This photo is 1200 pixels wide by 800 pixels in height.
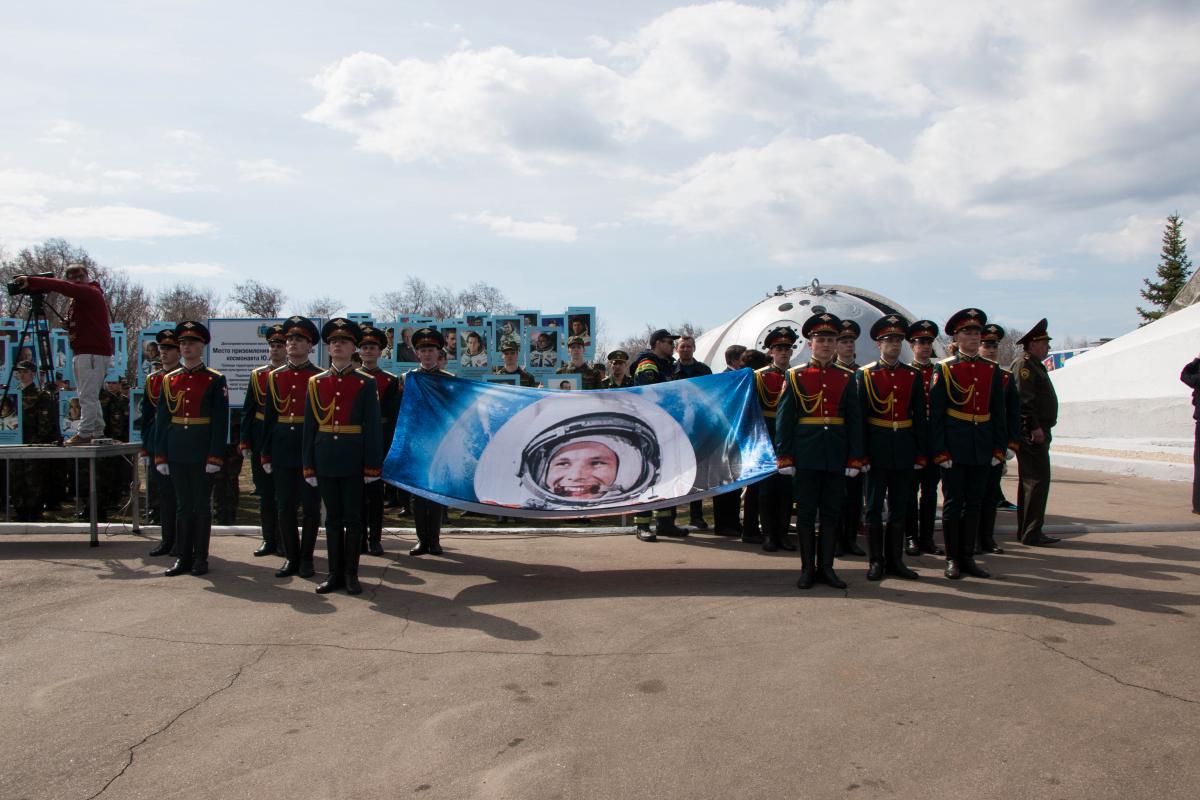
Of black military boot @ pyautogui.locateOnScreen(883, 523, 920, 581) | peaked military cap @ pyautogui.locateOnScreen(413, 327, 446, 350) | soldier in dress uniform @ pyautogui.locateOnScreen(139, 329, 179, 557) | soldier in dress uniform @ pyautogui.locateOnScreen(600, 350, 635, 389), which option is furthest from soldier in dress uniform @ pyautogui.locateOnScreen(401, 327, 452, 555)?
black military boot @ pyautogui.locateOnScreen(883, 523, 920, 581)

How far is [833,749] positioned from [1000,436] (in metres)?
4.46

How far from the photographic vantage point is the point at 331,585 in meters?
7.01

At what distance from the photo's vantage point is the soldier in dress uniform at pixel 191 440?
7695 millimetres

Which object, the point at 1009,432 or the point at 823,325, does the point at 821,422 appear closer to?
the point at 823,325

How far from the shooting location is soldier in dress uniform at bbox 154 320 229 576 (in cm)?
770

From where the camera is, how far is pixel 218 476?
10.3m

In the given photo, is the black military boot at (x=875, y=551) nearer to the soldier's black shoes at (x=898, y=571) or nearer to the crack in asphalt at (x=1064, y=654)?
the soldier's black shoes at (x=898, y=571)

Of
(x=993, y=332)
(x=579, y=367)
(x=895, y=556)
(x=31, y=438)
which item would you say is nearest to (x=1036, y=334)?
(x=993, y=332)

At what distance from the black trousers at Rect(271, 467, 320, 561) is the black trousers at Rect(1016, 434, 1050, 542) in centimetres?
680

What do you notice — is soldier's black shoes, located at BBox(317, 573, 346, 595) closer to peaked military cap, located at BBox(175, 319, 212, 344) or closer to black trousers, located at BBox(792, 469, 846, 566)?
peaked military cap, located at BBox(175, 319, 212, 344)

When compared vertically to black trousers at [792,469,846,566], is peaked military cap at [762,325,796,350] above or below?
above

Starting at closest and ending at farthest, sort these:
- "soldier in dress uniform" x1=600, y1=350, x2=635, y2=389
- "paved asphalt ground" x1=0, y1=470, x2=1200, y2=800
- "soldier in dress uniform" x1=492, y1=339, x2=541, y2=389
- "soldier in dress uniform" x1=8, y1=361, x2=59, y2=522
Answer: "paved asphalt ground" x1=0, y1=470, x2=1200, y2=800
"soldier in dress uniform" x1=600, y1=350, x2=635, y2=389
"soldier in dress uniform" x1=8, y1=361, x2=59, y2=522
"soldier in dress uniform" x1=492, y1=339, x2=541, y2=389

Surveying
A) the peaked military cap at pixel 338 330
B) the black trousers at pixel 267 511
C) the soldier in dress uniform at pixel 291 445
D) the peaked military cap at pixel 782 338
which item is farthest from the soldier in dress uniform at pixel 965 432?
the black trousers at pixel 267 511

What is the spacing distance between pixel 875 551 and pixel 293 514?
16.2ft
